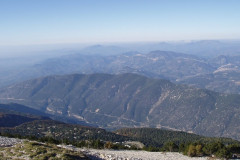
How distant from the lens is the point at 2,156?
33.7 metres

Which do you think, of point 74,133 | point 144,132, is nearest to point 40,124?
point 74,133

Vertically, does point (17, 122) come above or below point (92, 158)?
below

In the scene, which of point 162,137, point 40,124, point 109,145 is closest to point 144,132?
point 162,137

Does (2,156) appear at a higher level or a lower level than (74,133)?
higher

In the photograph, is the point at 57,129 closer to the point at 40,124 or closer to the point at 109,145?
the point at 40,124

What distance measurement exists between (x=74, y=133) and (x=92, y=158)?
93.8 m

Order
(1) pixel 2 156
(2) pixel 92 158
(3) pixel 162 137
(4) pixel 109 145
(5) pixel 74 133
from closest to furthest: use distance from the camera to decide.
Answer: (1) pixel 2 156 < (2) pixel 92 158 < (4) pixel 109 145 < (5) pixel 74 133 < (3) pixel 162 137

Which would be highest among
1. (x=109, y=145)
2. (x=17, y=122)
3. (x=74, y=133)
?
(x=109, y=145)

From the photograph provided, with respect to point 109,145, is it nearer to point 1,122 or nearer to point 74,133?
point 74,133


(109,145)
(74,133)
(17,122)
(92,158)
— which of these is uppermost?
(92,158)

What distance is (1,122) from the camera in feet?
567

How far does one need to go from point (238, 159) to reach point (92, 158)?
29.9m

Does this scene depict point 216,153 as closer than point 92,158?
No

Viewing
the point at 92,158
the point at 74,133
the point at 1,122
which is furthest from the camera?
the point at 1,122
